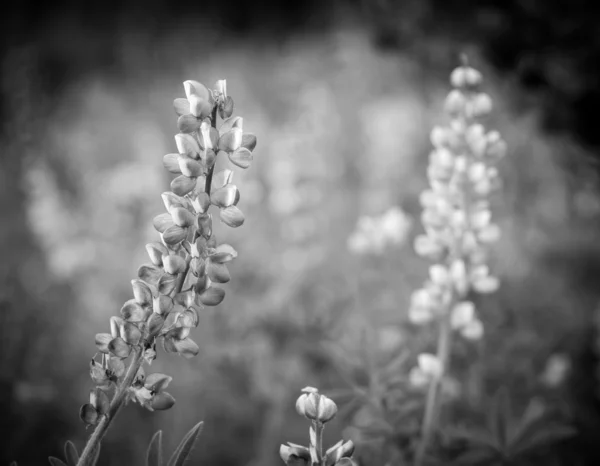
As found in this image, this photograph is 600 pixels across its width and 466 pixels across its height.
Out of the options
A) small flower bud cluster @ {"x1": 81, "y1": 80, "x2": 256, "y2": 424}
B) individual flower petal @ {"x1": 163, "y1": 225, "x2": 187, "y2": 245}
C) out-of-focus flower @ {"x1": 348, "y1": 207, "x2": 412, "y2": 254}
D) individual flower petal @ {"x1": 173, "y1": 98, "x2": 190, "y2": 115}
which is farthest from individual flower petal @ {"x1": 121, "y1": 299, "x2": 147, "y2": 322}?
out-of-focus flower @ {"x1": 348, "y1": 207, "x2": 412, "y2": 254}

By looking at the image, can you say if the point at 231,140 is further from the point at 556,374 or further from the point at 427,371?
the point at 556,374

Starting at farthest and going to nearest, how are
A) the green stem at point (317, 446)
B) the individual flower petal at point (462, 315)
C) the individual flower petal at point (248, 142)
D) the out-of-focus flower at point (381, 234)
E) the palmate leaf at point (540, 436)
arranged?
the out-of-focus flower at point (381, 234) → the palmate leaf at point (540, 436) → the individual flower petal at point (462, 315) → the individual flower petal at point (248, 142) → the green stem at point (317, 446)

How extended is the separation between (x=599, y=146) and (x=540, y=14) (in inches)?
16.7

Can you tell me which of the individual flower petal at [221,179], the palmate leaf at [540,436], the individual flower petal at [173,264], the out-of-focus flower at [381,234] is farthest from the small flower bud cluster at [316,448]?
the out-of-focus flower at [381,234]

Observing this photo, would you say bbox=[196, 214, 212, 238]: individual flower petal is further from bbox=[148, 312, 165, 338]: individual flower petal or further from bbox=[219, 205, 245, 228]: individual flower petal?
bbox=[148, 312, 165, 338]: individual flower petal

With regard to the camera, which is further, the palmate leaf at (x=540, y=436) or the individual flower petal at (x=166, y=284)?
the palmate leaf at (x=540, y=436)

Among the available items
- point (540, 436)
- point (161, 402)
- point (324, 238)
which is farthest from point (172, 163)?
point (324, 238)

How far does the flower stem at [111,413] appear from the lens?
0.75m

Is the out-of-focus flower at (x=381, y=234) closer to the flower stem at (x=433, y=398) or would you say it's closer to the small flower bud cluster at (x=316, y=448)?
the flower stem at (x=433, y=398)

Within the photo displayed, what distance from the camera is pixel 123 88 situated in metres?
5.68

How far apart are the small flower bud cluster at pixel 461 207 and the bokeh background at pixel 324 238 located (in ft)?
1.09

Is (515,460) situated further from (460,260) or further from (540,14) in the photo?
(540,14)

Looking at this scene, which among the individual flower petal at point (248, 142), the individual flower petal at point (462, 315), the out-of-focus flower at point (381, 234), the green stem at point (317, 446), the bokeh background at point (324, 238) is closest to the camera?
the green stem at point (317, 446)

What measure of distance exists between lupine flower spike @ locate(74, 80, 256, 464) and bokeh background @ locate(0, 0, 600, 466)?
2.04 feet
